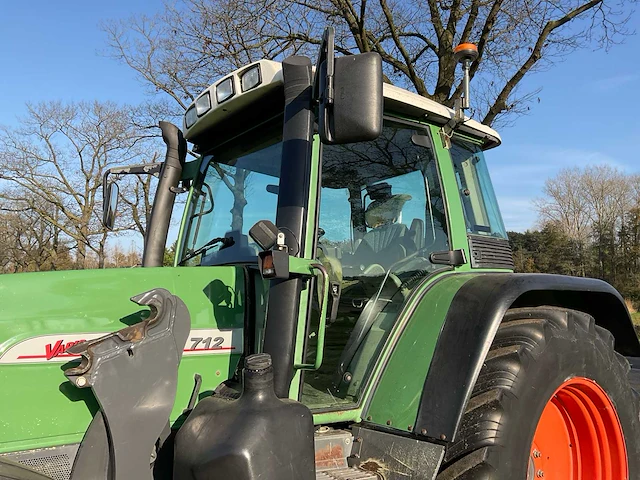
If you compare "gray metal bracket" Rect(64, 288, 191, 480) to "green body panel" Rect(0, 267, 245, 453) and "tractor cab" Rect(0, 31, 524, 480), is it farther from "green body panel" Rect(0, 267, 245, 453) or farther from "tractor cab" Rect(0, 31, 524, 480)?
"green body panel" Rect(0, 267, 245, 453)

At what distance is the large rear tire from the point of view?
7.20 ft

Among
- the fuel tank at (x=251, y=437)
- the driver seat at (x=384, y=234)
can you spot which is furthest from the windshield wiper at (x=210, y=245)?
the fuel tank at (x=251, y=437)

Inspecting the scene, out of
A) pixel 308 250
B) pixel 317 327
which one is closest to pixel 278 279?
pixel 308 250

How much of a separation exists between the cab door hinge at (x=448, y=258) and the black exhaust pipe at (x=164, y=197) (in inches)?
57.7

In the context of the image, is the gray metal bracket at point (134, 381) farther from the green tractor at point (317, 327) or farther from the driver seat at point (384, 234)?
the driver seat at point (384, 234)

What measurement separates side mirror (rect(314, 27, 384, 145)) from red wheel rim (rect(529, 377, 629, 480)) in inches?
72.4

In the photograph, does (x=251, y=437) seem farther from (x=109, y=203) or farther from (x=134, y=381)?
(x=109, y=203)

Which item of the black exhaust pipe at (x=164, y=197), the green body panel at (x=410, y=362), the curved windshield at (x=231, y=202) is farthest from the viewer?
the black exhaust pipe at (x=164, y=197)

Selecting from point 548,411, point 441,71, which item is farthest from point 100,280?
point 441,71

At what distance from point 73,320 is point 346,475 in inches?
48.7

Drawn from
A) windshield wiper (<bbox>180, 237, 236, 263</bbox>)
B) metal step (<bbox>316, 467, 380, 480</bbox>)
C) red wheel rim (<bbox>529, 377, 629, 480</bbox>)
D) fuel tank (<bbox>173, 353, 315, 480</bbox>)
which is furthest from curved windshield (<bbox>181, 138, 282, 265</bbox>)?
red wheel rim (<bbox>529, 377, 629, 480</bbox>)

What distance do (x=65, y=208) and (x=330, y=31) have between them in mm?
24907

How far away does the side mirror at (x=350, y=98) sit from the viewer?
189 centimetres

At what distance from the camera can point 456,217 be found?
2852mm
